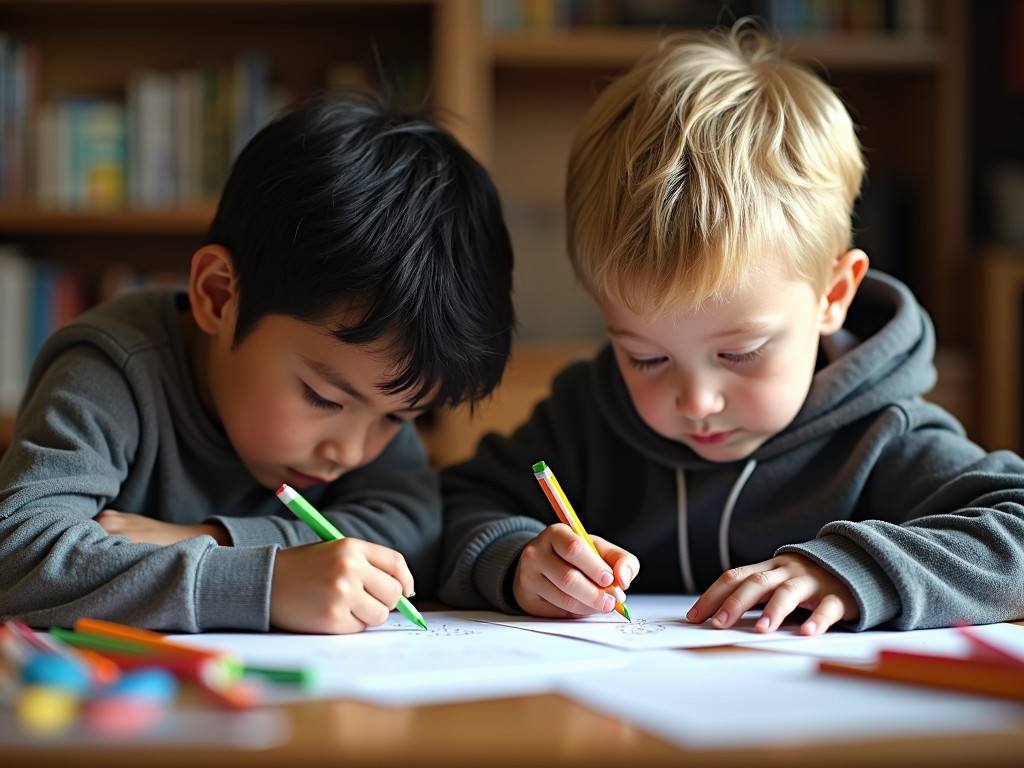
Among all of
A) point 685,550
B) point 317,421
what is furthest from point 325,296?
point 685,550

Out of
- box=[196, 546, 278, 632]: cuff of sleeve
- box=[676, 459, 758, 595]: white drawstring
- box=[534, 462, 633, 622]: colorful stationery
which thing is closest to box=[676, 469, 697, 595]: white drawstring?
box=[676, 459, 758, 595]: white drawstring

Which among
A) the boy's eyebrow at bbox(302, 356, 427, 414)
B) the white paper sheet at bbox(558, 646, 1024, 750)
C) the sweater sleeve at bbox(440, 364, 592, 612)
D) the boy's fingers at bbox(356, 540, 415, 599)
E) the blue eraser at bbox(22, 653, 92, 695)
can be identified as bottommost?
the sweater sleeve at bbox(440, 364, 592, 612)

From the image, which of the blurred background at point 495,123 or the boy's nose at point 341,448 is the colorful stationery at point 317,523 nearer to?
the boy's nose at point 341,448

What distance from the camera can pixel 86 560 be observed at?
2.64ft

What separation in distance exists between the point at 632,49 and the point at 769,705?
6.66 ft

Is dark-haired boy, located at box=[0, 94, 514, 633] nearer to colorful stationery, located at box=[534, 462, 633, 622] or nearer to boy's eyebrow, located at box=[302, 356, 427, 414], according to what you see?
boy's eyebrow, located at box=[302, 356, 427, 414]

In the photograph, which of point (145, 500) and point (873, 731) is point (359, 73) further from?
point (873, 731)

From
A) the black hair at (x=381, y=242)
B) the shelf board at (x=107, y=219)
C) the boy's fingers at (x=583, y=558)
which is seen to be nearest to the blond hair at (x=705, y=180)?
the black hair at (x=381, y=242)

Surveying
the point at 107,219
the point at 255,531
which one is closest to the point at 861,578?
Answer: the point at 255,531

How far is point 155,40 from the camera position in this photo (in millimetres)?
2578

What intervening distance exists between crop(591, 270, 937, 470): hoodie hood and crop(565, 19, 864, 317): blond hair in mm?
81

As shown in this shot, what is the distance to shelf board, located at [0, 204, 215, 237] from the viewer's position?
2389 mm

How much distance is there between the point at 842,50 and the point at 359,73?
1.01m

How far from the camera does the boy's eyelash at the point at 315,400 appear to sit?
38.3 inches
